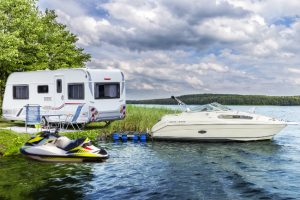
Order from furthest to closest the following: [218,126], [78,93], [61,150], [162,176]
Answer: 1. [78,93]
2. [218,126]
3. [61,150]
4. [162,176]

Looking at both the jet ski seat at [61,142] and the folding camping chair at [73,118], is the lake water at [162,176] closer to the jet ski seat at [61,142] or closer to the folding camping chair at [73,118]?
the jet ski seat at [61,142]

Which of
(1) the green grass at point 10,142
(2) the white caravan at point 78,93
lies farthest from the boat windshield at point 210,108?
(1) the green grass at point 10,142

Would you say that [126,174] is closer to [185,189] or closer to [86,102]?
[185,189]

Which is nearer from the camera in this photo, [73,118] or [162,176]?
[162,176]

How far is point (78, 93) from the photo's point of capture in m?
23.4

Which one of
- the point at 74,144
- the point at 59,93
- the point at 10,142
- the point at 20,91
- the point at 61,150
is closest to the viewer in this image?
the point at 74,144

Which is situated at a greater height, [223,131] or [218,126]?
[218,126]

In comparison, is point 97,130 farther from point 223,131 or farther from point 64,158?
point 64,158

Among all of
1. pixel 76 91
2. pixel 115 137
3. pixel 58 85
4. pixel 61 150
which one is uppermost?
pixel 58 85

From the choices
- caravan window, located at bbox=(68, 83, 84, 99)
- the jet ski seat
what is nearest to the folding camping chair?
caravan window, located at bbox=(68, 83, 84, 99)

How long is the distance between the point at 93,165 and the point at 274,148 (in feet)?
34.8

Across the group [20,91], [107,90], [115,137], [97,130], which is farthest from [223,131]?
[20,91]

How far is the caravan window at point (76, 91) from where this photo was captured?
23205 mm

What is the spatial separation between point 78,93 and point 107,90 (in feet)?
5.81
